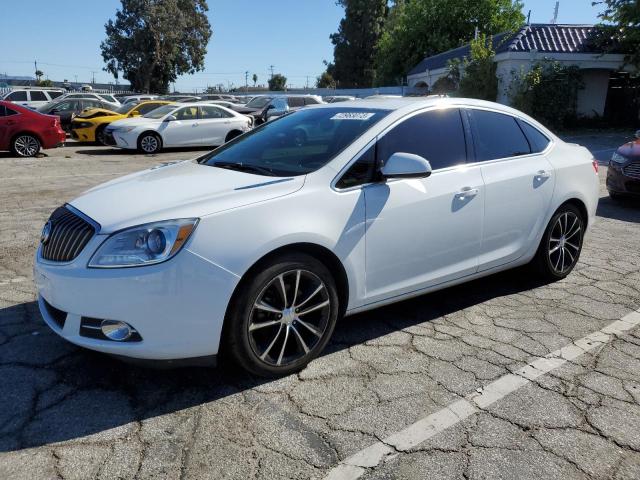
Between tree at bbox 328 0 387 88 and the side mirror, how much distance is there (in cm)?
6219

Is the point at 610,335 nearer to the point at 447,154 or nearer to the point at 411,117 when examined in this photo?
the point at 447,154

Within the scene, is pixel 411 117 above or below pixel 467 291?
above

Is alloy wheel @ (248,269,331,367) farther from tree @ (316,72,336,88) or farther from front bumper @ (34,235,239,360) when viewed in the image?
tree @ (316,72,336,88)

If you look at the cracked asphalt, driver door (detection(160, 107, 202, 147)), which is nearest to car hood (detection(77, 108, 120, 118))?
driver door (detection(160, 107, 202, 147))

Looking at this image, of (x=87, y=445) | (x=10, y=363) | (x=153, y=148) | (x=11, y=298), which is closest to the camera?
(x=87, y=445)

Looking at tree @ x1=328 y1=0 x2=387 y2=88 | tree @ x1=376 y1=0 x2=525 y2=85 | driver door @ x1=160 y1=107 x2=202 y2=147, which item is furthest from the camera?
tree @ x1=328 y1=0 x2=387 y2=88

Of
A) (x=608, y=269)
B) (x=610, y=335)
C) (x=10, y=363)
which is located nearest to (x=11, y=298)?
(x=10, y=363)

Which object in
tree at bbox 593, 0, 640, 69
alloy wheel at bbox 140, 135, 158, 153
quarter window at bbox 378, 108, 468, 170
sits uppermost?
tree at bbox 593, 0, 640, 69

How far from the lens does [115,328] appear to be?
2699mm

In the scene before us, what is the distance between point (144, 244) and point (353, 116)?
1.82 meters

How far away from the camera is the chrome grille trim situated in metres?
2.84

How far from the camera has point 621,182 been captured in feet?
26.9

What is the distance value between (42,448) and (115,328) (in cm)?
62

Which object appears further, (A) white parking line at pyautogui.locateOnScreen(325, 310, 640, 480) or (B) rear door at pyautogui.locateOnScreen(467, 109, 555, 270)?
(B) rear door at pyautogui.locateOnScreen(467, 109, 555, 270)
